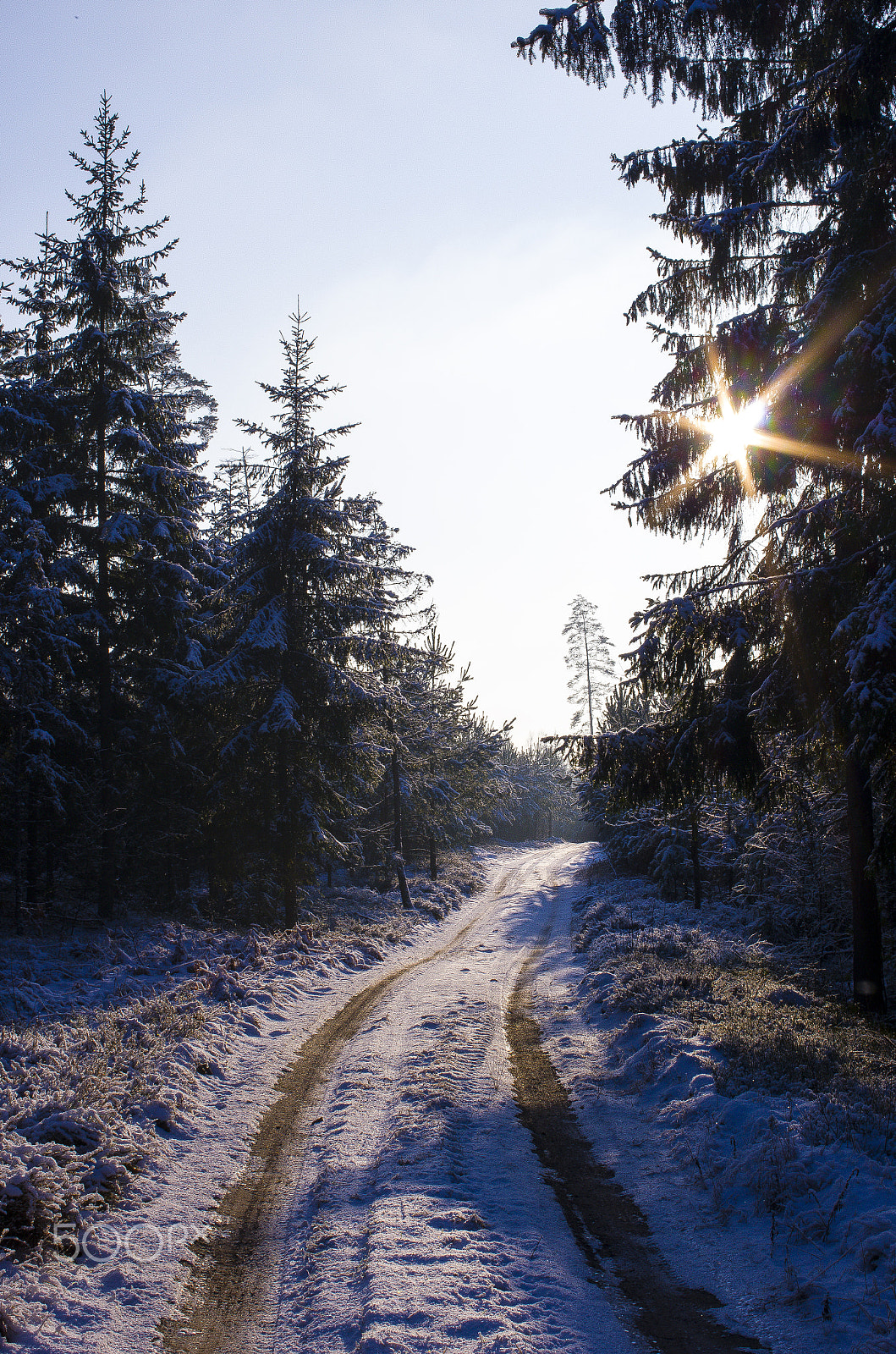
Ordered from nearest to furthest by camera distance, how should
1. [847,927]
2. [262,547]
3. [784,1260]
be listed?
[784,1260]
[847,927]
[262,547]

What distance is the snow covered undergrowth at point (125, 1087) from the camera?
17.0ft

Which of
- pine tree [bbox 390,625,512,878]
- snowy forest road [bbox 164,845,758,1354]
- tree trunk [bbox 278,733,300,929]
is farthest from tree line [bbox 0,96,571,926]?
snowy forest road [bbox 164,845,758,1354]

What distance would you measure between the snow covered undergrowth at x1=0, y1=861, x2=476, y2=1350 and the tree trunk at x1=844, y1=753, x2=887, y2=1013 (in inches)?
341

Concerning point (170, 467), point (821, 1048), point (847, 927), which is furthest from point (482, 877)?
point (821, 1048)

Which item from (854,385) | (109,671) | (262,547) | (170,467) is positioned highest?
(170,467)

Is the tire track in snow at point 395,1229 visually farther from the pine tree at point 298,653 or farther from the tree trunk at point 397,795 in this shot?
the tree trunk at point 397,795

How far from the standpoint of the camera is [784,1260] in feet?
16.9

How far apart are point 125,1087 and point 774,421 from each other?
11.3m

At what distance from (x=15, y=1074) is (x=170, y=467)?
46.9ft

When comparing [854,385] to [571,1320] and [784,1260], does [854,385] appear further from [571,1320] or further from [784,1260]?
[571,1320]

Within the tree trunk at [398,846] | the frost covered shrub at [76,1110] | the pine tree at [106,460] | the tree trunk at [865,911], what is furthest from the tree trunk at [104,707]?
the tree trunk at [865,911]

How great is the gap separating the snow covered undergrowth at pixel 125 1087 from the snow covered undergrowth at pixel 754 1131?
13.4 ft

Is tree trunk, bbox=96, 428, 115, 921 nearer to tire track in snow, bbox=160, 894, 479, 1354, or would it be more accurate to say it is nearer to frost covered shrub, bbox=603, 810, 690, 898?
tire track in snow, bbox=160, 894, 479, 1354

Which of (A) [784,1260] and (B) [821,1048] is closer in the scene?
(A) [784,1260]
